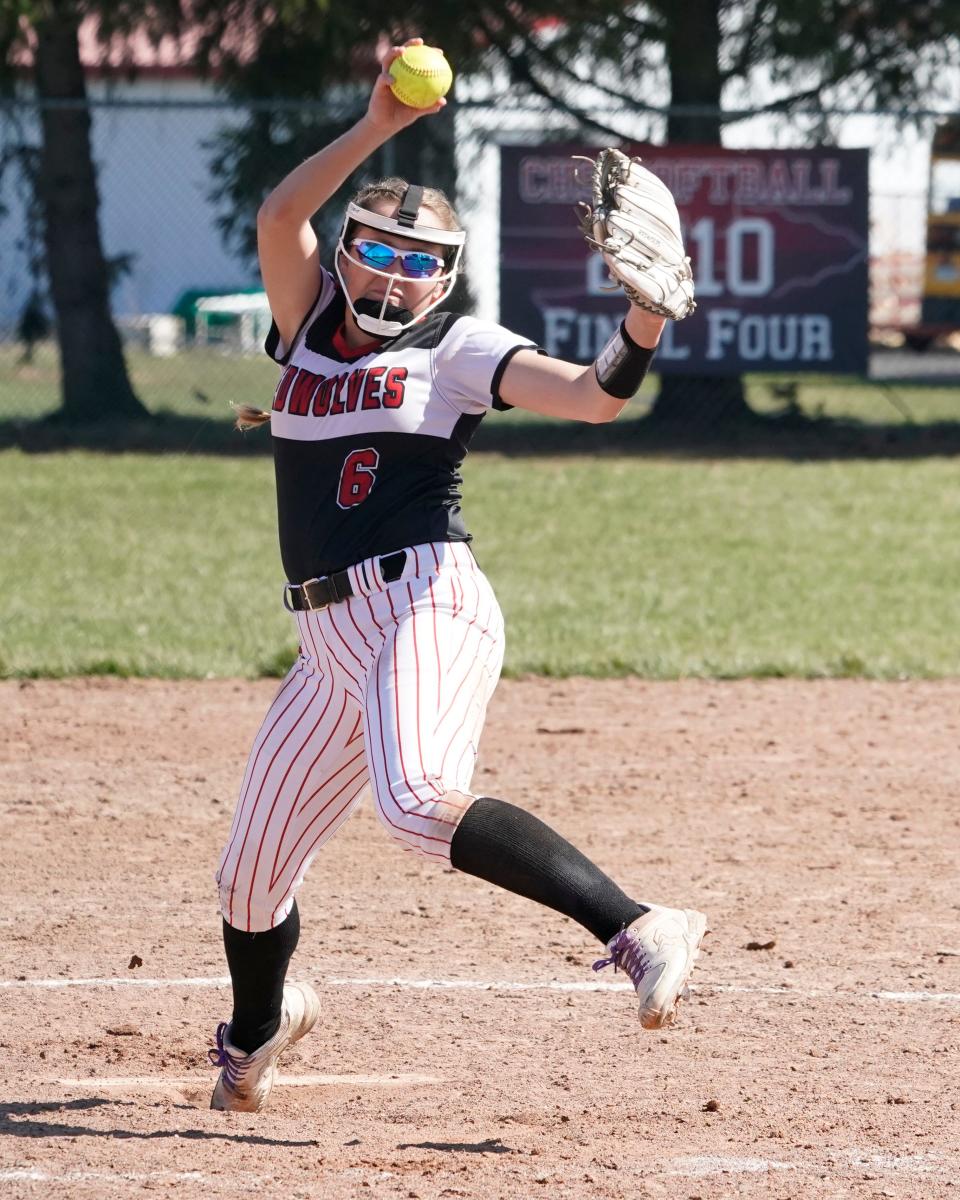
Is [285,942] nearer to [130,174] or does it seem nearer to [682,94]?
[682,94]

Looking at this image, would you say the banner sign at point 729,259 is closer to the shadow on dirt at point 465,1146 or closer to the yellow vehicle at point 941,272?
the yellow vehicle at point 941,272

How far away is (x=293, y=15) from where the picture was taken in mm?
13930

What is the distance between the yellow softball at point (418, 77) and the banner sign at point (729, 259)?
10.3 m

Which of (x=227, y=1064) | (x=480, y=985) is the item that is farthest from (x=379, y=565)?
(x=480, y=985)

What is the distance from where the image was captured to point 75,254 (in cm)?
1576

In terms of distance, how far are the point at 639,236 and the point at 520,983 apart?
6.46 feet

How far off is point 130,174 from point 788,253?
12515 mm

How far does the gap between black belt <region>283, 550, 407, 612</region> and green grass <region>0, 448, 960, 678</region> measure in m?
4.59

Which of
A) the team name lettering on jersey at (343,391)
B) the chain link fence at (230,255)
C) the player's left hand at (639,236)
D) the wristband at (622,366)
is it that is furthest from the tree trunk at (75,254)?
the wristband at (622,366)

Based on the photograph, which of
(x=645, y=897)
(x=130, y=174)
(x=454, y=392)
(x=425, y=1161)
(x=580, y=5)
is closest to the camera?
(x=425, y=1161)

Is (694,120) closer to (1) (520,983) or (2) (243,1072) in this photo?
(1) (520,983)

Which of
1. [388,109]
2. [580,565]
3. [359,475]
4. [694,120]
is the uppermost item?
[388,109]

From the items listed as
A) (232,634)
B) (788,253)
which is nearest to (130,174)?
(788,253)

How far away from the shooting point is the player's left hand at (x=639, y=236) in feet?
11.1
